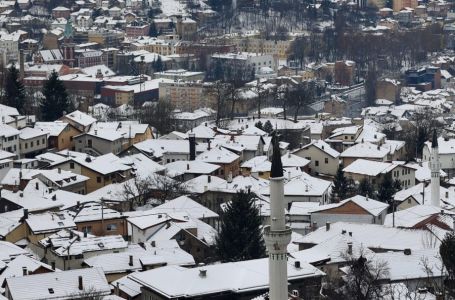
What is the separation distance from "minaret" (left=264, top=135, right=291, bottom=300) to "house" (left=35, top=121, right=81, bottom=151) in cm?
1899

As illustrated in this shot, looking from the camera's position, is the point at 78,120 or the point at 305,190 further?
the point at 78,120

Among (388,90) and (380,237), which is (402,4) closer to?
(388,90)

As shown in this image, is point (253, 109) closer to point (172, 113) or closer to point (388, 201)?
point (172, 113)

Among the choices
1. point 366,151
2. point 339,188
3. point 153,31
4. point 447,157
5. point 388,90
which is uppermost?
point 339,188

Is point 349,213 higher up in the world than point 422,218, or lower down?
lower down

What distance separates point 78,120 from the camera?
3456 centimetres

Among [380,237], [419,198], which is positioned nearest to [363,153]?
[419,198]

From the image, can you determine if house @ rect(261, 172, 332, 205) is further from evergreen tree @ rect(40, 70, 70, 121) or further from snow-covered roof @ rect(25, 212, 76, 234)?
evergreen tree @ rect(40, 70, 70, 121)

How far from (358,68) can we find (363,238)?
41.7 metres

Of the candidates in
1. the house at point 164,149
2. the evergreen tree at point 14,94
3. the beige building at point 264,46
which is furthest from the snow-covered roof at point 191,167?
the beige building at point 264,46

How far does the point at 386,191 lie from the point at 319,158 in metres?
5.89

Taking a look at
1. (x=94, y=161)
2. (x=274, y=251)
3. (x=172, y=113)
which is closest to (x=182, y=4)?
(x=172, y=113)

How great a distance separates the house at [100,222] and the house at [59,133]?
376 inches

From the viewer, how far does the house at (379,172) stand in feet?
100
